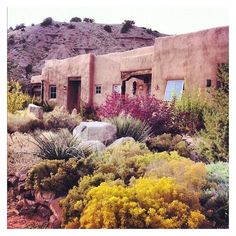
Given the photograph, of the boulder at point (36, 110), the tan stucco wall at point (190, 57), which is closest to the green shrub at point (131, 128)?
the tan stucco wall at point (190, 57)

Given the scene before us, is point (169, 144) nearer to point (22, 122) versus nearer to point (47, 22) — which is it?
point (22, 122)

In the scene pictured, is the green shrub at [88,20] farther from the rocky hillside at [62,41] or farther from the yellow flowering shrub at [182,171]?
the yellow flowering shrub at [182,171]

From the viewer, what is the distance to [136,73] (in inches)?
256

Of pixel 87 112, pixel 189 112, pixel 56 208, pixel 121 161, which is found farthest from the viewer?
pixel 87 112

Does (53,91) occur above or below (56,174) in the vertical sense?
above

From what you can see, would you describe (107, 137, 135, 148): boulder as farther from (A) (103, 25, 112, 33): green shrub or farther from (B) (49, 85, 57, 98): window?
(A) (103, 25, 112, 33): green shrub

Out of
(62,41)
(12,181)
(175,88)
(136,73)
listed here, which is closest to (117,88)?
(136,73)

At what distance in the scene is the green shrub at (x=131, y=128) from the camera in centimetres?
668

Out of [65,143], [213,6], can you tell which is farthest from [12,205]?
[213,6]

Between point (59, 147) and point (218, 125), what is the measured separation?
2118 millimetres

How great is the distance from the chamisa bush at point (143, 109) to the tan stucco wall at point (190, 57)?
160 mm

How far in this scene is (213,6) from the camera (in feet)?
20.7

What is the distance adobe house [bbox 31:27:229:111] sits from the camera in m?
6.48
